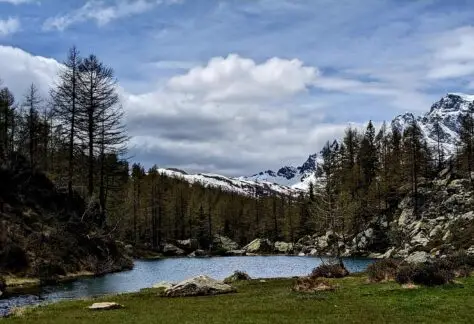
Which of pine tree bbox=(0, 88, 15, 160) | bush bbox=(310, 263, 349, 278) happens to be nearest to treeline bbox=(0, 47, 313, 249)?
pine tree bbox=(0, 88, 15, 160)

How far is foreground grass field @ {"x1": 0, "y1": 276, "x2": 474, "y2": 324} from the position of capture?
24.3 metres

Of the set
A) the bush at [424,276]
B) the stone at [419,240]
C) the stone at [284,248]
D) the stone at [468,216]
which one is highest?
the stone at [468,216]

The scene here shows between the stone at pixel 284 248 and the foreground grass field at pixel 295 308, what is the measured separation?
14235cm

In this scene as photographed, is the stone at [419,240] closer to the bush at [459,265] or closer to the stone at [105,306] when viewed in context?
the bush at [459,265]

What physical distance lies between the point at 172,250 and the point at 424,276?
138 metres

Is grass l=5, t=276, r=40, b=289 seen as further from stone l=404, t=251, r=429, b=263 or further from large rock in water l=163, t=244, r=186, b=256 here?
large rock in water l=163, t=244, r=186, b=256

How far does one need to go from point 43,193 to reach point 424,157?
4438 inches

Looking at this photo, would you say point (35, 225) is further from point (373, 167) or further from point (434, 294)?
point (373, 167)

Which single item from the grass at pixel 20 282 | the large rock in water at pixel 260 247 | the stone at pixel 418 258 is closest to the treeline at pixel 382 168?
the large rock in water at pixel 260 247

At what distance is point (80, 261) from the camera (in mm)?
67812

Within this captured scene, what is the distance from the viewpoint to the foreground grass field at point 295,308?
24.3 metres

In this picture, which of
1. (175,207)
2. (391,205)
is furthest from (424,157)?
(175,207)

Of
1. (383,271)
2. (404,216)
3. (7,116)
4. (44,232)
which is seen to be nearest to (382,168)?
(404,216)

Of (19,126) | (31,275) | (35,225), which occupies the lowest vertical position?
(31,275)
